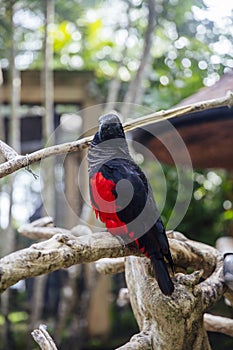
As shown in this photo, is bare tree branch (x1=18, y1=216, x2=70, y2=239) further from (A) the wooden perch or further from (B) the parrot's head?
(B) the parrot's head

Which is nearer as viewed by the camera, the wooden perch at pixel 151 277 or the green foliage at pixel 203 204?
the wooden perch at pixel 151 277

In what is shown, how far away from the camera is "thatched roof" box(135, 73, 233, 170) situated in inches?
51.3

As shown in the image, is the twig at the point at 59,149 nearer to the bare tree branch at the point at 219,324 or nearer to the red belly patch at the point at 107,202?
the red belly patch at the point at 107,202

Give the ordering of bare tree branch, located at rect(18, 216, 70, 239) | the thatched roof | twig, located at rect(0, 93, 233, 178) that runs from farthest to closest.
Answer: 1. the thatched roof
2. bare tree branch, located at rect(18, 216, 70, 239)
3. twig, located at rect(0, 93, 233, 178)

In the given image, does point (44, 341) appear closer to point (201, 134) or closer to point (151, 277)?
point (151, 277)

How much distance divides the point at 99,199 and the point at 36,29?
1439 mm

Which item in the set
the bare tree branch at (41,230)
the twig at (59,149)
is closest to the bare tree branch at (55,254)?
the twig at (59,149)

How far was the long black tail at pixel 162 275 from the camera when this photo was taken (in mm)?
761

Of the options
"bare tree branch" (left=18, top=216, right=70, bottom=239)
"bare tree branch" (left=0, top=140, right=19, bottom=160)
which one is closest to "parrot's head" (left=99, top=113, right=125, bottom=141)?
"bare tree branch" (left=0, top=140, right=19, bottom=160)

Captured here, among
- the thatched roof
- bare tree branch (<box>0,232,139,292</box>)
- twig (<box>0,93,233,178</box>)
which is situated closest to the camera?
bare tree branch (<box>0,232,139,292</box>)

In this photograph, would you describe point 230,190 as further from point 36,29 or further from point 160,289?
point 160,289

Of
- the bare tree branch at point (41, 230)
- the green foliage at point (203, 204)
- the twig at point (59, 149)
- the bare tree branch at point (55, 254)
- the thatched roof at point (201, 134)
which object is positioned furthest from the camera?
the green foliage at point (203, 204)

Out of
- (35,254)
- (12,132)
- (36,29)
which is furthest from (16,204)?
(35,254)

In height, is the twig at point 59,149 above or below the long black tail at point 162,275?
above
